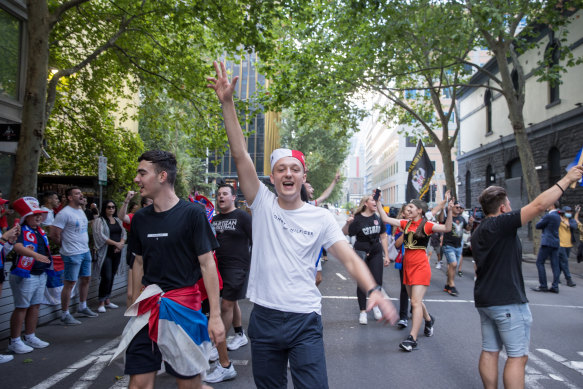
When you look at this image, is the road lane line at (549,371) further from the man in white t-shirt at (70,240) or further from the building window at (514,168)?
the building window at (514,168)

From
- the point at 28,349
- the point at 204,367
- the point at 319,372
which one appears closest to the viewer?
the point at 319,372

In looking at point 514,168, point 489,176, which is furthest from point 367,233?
point 489,176

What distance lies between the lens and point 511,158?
23.5 m

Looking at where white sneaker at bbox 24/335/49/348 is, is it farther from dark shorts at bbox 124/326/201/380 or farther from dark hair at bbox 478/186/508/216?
dark hair at bbox 478/186/508/216

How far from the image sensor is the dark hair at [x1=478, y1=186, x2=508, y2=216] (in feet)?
12.4

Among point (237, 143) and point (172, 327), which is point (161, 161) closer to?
point (237, 143)

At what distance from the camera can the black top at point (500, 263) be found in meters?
3.56

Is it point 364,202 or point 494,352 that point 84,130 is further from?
point 494,352

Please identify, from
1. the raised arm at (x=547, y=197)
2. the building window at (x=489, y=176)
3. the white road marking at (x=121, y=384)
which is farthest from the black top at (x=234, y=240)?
the building window at (x=489, y=176)

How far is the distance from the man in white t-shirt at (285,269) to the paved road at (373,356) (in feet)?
4.49

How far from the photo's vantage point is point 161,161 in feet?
10.2

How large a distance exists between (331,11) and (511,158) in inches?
530

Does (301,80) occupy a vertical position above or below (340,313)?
above

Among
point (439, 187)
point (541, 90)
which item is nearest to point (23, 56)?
point (541, 90)
